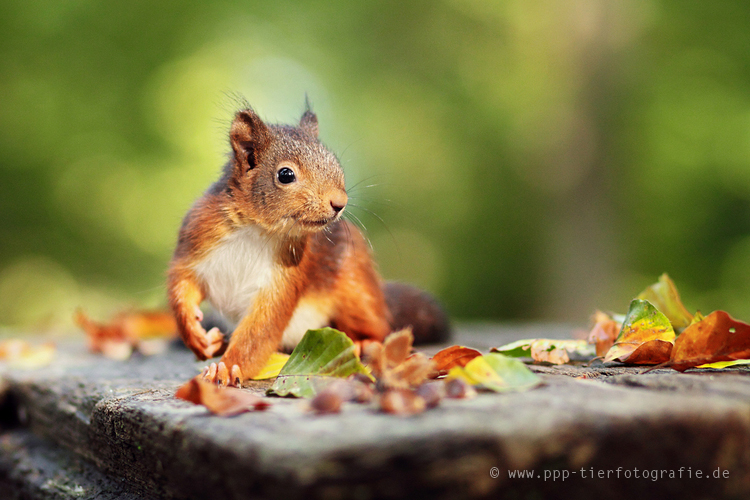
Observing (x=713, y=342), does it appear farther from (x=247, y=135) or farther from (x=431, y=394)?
(x=247, y=135)

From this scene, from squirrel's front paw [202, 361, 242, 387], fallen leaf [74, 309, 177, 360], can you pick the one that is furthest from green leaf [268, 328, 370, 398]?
fallen leaf [74, 309, 177, 360]

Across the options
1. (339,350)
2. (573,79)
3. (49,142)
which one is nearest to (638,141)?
(573,79)

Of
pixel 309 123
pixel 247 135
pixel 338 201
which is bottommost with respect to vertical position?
pixel 338 201

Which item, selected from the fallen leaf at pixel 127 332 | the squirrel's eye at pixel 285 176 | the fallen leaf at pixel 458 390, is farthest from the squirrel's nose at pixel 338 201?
the fallen leaf at pixel 127 332

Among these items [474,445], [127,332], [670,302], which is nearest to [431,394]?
Result: [474,445]

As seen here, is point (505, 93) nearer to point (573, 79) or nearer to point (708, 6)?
point (573, 79)
